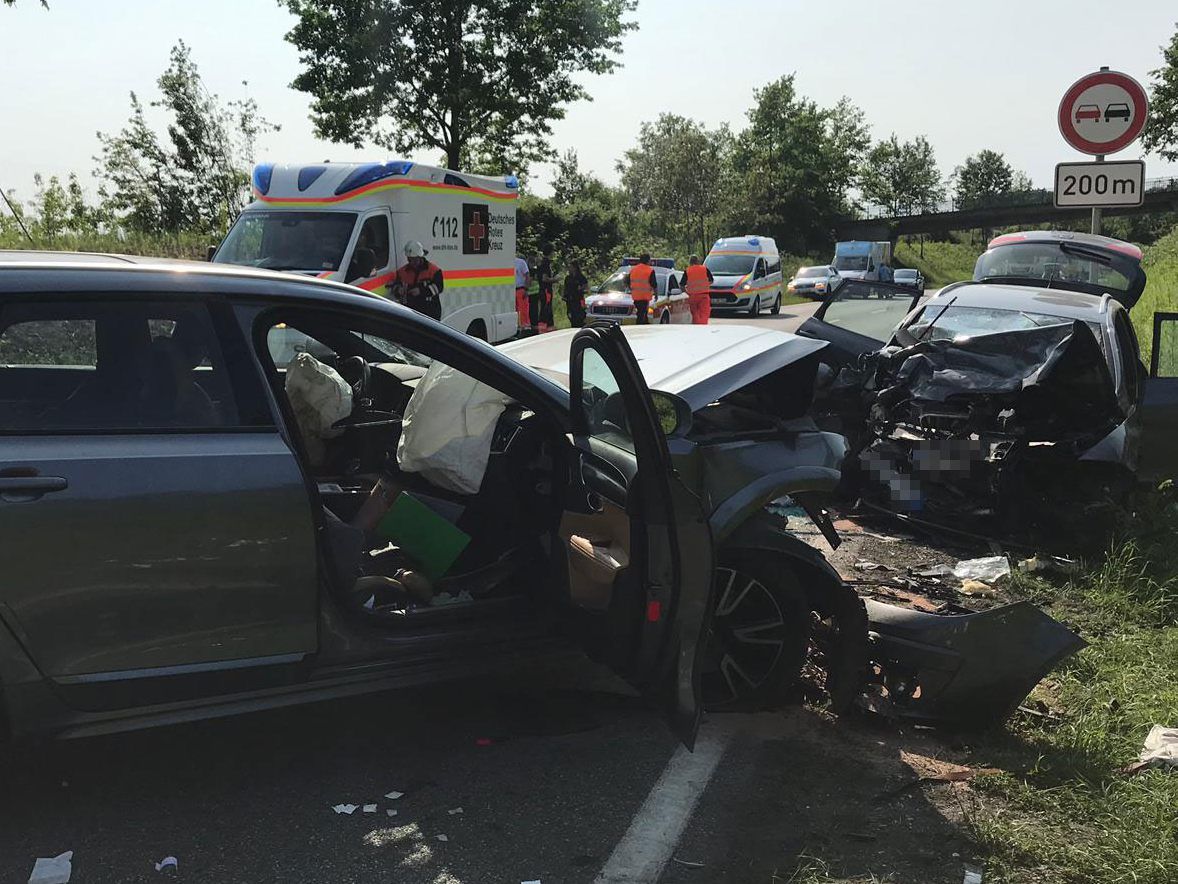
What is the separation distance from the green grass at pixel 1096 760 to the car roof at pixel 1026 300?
222 cm

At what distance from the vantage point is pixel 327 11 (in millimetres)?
24906

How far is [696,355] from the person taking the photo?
4.64 metres

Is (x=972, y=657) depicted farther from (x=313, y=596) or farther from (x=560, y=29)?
(x=560, y=29)

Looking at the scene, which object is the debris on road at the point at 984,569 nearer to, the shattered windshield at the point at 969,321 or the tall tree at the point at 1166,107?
the shattered windshield at the point at 969,321

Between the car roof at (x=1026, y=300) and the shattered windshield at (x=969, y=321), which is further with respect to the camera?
the car roof at (x=1026, y=300)

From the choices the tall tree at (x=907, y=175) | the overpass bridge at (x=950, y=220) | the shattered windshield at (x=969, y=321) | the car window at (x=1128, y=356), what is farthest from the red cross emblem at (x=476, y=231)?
the tall tree at (x=907, y=175)

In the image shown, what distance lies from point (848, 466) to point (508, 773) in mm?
3905

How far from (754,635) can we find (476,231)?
11.2 meters

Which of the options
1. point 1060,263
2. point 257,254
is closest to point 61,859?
point 257,254

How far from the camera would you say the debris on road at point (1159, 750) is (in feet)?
11.6

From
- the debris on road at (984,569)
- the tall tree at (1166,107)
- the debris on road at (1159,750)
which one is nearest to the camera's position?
the debris on road at (1159,750)

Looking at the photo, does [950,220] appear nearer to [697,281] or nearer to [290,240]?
[697,281]

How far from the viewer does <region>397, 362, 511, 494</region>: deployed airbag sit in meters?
3.91

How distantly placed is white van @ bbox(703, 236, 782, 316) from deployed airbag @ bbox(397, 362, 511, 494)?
893 inches
